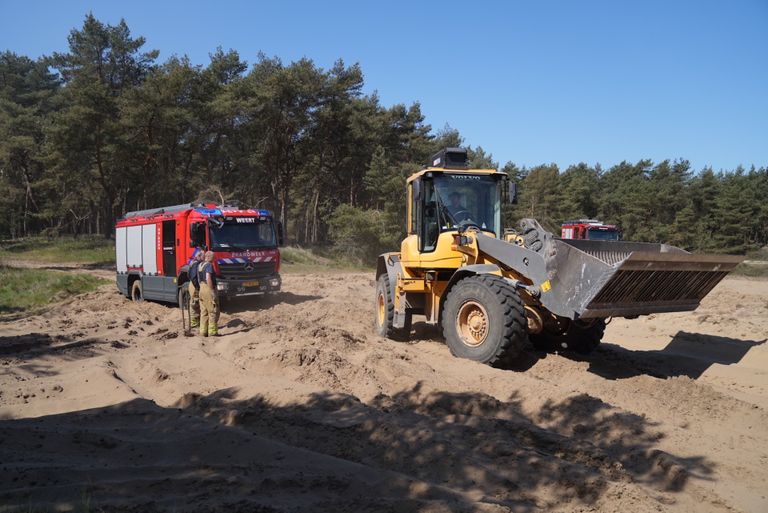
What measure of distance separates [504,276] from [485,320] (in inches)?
28.3

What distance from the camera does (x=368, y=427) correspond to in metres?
4.66

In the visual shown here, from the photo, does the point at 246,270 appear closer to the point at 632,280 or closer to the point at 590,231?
the point at 632,280

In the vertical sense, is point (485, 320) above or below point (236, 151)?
below

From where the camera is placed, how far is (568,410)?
215 inches

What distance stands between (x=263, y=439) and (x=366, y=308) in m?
9.77

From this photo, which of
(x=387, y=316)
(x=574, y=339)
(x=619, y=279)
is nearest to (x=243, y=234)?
(x=387, y=316)

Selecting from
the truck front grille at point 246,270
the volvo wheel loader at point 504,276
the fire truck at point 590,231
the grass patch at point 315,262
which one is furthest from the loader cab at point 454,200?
the grass patch at point 315,262

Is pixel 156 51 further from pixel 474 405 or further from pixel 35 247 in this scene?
pixel 474 405

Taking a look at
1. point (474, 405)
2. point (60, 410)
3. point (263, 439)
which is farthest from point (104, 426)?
point (474, 405)

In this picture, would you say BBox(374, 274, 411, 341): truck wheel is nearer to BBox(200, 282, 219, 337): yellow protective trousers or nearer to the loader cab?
the loader cab

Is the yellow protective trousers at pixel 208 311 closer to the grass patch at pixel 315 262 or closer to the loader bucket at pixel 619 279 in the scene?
the loader bucket at pixel 619 279

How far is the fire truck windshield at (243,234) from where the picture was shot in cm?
1284

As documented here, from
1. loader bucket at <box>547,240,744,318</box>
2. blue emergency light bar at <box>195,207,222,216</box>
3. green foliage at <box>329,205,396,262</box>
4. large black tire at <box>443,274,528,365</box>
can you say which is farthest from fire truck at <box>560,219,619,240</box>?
large black tire at <box>443,274,528,365</box>

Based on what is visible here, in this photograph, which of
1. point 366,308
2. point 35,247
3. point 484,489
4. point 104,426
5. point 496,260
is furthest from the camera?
point 35,247
